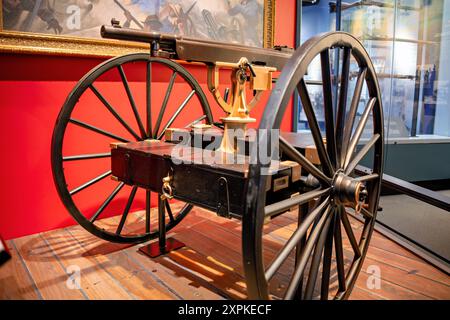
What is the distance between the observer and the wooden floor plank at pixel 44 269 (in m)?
1.50

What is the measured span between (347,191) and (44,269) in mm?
1342

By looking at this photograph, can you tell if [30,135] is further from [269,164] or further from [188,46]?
[269,164]

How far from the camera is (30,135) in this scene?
6.81 ft

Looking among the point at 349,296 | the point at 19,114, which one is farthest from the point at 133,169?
the point at 349,296

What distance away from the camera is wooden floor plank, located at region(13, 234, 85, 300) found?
1.50 m

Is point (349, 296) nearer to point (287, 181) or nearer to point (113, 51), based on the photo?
point (287, 181)

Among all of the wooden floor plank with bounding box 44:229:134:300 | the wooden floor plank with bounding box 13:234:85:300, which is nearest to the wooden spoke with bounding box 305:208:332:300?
the wooden floor plank with bounding box 44:229:134:300

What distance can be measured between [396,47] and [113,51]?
9.35 ft

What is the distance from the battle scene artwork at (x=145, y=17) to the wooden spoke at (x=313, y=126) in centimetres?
159

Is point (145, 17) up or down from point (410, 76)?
up

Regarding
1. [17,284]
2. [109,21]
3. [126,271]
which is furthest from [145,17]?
[17,284]

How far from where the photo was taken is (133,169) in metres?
1.61

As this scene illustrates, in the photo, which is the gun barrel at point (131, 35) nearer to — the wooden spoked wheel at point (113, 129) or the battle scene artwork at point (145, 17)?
the wooden spoked wheel at point (113, 129)

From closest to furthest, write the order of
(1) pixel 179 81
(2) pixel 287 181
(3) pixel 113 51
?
(2) pixel 287 181 < (3) pixel 113 51 < (1) pixel 179 81
